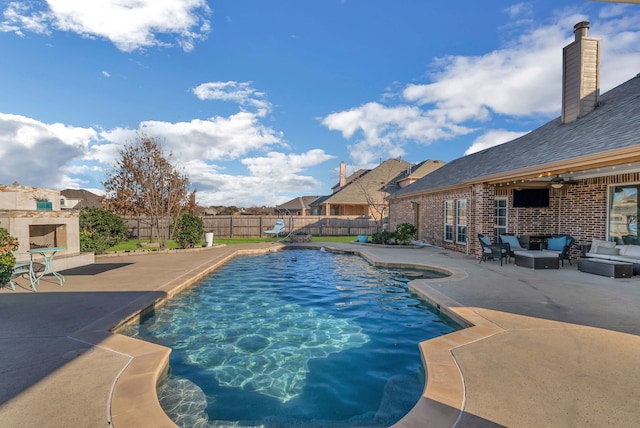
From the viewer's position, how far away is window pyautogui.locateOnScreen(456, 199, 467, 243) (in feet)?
42.0

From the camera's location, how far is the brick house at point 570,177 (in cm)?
793

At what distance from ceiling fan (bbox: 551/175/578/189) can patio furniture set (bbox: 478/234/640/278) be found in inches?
64.5

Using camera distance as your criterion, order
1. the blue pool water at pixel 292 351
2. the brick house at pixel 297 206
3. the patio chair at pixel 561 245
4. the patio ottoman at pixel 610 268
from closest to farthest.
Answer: the blue pool water at pixel 292 351, the patio ottoman at pixel 610 268, the patio chair at pixel 561 245, the brick house at pixel 297 206

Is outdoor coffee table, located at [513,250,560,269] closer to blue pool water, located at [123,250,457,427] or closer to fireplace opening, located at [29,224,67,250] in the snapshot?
blue pool water, located at [123,250,457,427]

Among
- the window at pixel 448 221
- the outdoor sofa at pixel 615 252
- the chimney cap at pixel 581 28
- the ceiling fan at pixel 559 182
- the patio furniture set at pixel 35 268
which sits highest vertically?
the chimney cap at pixel 581 28

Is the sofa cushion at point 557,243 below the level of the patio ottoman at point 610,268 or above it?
above

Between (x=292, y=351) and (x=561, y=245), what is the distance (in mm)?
9818

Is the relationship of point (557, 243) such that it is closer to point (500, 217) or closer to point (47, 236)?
point (500, 217)

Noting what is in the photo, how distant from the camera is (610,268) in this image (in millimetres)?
7500

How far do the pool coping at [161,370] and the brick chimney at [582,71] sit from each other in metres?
9.75

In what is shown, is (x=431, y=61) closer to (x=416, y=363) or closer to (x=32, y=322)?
(x=416, y=363)

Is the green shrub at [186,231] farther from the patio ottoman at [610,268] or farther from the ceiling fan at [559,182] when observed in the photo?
the patio ottoman at [610,268]

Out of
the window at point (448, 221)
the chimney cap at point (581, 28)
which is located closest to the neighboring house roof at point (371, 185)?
the window at point (448, 221)

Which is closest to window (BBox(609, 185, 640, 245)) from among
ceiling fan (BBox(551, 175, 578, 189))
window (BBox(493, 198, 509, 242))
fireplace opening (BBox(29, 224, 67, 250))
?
ceiling fan (BBox(551, 175, 578, 189))
